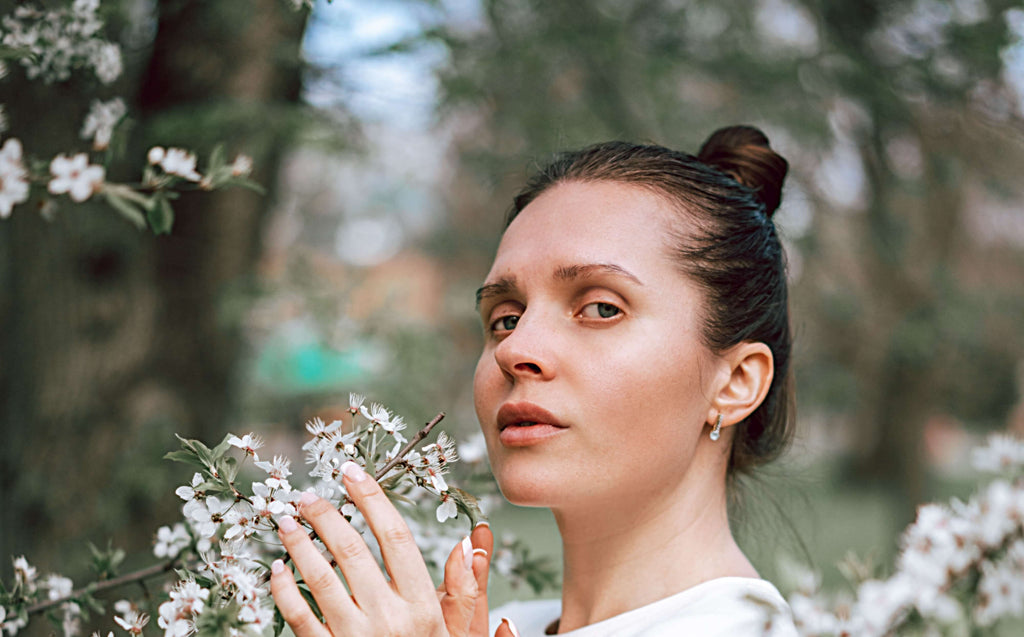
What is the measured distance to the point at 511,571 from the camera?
181 centimetres

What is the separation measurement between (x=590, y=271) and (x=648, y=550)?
0.52 m

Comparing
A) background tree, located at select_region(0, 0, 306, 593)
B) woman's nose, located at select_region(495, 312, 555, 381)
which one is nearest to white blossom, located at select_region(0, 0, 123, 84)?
woman's nose, located at select_region(495, 312, 555, 381)

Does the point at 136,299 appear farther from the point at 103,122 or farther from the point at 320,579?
the point at 320,579

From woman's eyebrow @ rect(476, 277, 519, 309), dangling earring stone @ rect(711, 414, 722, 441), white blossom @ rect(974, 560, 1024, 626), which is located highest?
woman's eyebrow @ rect(476, 277, 519, 309)

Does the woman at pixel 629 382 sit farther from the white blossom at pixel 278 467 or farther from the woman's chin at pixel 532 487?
the white blossom at pixel 278 467

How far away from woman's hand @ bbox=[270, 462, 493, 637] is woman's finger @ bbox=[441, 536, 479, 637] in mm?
79

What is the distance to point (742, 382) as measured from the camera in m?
1.60

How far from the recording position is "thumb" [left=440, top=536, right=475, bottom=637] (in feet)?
3.98

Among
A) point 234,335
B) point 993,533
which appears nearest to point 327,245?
point 234,335

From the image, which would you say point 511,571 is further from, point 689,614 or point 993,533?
point 993,533

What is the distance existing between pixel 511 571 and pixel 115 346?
2.38 m

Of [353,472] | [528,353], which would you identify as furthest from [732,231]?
[353,472]

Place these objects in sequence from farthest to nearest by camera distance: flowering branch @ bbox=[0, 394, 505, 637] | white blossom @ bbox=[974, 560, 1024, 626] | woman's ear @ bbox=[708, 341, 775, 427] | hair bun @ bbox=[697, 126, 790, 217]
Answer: hair bun @ bbox=[697, 126, 790, 217], woman's ear @ bbox=[708, 341, 775, 427], flowering branch @ bbox=[0, 394, 505, 637], white blossom @ bbox=[974, 560, 1024, 626]

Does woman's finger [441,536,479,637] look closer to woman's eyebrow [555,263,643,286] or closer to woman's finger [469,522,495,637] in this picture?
woman's finger [469,522,495,637]
